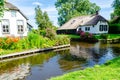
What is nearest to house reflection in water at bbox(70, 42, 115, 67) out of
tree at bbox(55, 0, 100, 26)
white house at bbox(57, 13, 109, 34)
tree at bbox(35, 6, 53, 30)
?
white house at bbox(57, 13, 109, 34)

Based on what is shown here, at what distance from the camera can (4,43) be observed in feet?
112

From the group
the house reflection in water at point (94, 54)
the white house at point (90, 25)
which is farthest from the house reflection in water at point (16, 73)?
the white house at point (90, 25)

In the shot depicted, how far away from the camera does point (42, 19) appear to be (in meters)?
80.8

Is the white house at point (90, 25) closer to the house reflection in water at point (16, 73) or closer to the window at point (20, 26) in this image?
the window at point (20, 26)

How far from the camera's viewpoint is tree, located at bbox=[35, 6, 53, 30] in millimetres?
Result: 78625

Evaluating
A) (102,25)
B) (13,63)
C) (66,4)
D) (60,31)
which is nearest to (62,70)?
(13,63)

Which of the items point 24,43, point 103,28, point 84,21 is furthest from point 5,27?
point 84,21

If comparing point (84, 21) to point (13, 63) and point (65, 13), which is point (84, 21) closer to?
point (65, 13)

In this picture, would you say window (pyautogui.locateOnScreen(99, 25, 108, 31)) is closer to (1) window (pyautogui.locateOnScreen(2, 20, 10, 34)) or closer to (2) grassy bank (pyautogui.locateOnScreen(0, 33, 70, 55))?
(2) grassy bank (pyautogui.locateOnScreen(0, 33, 70, 55))

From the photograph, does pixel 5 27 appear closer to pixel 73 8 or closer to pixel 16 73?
pixel 16 73

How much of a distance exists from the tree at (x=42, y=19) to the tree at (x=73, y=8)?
2509cm

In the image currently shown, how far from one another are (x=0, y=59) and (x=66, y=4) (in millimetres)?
82256

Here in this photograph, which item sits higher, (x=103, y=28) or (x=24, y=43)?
(x=103, y=28)

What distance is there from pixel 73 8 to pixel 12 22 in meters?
70.0
